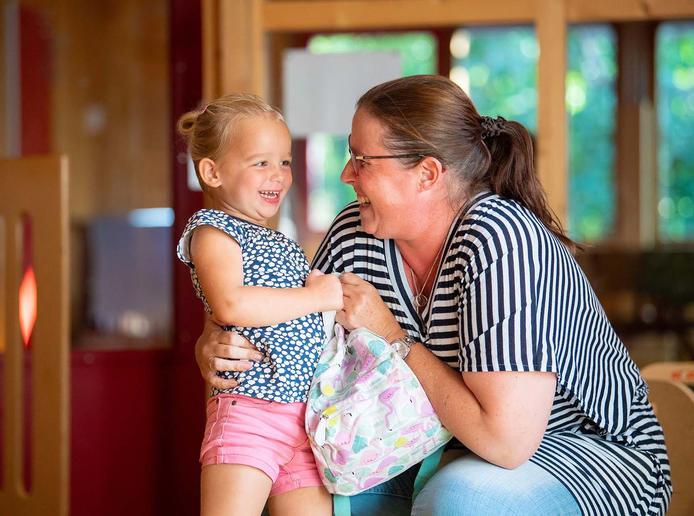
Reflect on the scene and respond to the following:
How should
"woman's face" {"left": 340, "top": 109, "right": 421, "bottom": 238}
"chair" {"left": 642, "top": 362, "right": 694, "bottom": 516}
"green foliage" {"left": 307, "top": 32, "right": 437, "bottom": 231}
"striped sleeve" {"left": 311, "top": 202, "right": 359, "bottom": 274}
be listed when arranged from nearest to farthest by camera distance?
"woman's face" {"left": 340, "top": 109, "right": 421, "bottom": 238} → "striped sleeve" {"left": 311, "top": 202, "right": 359, "bottom": 274} → "chair" {"left": 642, "top": 362, "right": 694, "bottom": 516} → "green foliage" {"left": 307, "top": 32, "right": 437, "bottom": 231}

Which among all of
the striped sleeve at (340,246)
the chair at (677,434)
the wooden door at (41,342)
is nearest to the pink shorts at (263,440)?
the striped sleeve at (340,246)

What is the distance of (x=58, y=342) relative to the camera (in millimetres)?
2879

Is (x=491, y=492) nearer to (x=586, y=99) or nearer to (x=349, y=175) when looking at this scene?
(x=349, y=175)

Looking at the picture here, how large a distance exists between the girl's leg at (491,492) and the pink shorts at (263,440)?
0.74ft

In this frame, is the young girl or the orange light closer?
the young girl

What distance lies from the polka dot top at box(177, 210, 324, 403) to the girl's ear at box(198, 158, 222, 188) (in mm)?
Result: 73

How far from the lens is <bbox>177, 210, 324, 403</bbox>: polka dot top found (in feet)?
5.54

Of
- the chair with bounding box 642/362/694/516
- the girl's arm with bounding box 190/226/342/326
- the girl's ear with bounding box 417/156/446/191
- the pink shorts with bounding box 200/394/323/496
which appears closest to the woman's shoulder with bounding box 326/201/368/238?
the girl's ear with bounding box 417/156/446/191

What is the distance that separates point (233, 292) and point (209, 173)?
0.89ft

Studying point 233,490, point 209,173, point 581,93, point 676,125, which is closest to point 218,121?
point 209,173

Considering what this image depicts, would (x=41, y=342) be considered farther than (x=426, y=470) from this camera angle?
Yes

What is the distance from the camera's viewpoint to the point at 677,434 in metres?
2.17

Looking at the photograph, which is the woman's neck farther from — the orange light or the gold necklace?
the orange light

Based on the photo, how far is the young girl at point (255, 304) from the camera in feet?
5.41
